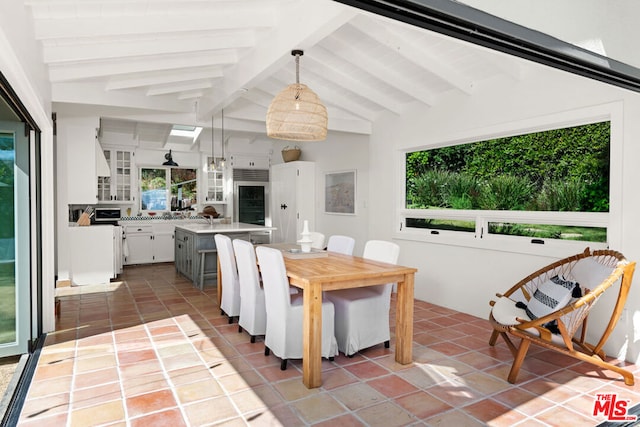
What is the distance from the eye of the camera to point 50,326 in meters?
3.86

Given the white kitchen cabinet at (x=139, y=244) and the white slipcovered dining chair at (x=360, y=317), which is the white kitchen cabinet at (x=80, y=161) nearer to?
the white kitchen cabinet at (x=139, y=244)

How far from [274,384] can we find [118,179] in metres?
6.27

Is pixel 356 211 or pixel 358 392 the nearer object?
pixel 358 392

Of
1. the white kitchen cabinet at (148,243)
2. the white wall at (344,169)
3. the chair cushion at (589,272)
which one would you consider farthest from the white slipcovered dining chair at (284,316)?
the white kitchen cabinet at (148,243)

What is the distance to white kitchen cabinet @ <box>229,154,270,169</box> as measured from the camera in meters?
8.76

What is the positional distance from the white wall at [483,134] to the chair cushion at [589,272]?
1.01 feet

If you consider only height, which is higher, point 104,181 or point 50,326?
point 104,181

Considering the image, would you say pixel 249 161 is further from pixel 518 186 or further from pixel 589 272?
pixel 589 272

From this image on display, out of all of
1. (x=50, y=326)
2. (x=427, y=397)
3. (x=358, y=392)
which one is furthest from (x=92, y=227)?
(x=427, y=397)

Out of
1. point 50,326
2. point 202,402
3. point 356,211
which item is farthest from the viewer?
point 356,211

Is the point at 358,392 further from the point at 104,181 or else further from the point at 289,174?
the point at 104,181

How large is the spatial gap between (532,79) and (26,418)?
15.6 feet

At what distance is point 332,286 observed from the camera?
2.89m

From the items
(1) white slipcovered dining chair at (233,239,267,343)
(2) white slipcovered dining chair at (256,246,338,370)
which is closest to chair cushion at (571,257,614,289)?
(2) white slipcovered dining chair at (256,246,338,370)
